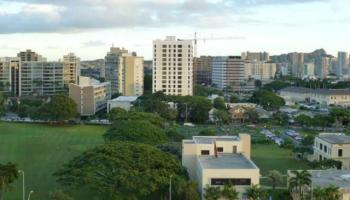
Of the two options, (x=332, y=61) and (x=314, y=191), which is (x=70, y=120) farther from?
(x=332, y=61)

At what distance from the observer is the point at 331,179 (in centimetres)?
2266

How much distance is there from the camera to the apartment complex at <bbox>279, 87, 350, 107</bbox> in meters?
75.5

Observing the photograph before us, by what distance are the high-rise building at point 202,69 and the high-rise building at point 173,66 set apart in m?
43.9

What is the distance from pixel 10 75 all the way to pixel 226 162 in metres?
56.5

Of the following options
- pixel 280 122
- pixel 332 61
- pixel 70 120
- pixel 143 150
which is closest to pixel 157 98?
pixel 70 120

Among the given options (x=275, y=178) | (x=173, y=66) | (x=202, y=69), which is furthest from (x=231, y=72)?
(x=275, y=178)

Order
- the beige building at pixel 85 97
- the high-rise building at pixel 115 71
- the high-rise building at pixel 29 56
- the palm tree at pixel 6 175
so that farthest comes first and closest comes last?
the high-rise building at pixel 29 56 < the high-rise building at pixel 115 71 < the beige building at pixel 85 97 < the palm tree at pixel 6 175

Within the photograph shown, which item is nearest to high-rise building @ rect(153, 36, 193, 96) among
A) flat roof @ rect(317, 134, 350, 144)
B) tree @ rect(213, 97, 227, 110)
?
tree @ rect(213, 97, 227, 110)

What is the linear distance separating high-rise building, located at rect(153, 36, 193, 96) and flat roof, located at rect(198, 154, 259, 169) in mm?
42624

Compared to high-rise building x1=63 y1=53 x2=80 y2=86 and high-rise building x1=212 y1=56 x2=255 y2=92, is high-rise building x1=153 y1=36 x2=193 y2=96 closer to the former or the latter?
high-rise building x1=63 y1=53 x2=80 y2=86

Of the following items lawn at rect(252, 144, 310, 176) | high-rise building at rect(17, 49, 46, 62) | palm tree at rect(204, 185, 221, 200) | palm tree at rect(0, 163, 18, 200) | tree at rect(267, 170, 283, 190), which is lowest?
lawn at rect(252, 144, 310, 176)

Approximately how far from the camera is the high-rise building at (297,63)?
522 feet

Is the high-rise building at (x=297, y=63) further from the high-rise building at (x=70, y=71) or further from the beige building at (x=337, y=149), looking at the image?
the beige building at (x=337, y=149)

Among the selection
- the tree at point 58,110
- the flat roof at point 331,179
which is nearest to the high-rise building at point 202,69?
the tree at point 58,110
